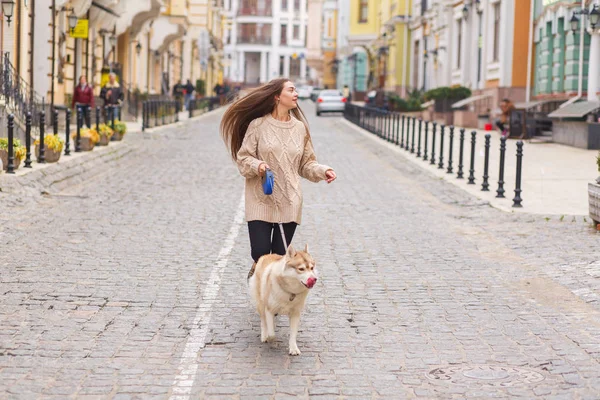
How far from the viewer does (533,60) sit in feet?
123

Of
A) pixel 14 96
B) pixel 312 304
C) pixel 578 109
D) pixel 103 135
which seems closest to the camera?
pixel 312 304

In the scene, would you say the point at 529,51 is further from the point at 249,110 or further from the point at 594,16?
the point at 249,110

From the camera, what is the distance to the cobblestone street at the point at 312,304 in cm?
615

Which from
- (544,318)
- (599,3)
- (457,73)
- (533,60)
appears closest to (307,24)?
(457,73)

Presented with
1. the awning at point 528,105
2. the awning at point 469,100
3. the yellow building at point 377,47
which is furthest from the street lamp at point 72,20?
the yellow building at point 377,47

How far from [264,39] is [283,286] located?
125297 mm

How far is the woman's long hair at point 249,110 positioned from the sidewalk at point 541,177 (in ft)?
25.4

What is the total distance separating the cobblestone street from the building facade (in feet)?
377

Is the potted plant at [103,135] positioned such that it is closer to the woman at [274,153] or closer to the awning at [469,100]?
the awning at [469,100]

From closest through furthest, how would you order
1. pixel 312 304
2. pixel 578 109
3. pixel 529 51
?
pixel 312 304
pixel 578 109
pixel 529 51

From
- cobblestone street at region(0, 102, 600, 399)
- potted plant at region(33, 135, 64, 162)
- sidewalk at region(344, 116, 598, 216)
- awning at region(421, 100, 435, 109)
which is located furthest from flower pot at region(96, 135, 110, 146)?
awning at region(421, 100, 435, 109)

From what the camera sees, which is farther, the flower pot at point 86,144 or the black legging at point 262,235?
the flower pot at point 86,144

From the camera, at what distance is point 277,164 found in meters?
7.42

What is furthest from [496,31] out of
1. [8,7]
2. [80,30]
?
[8,7]
